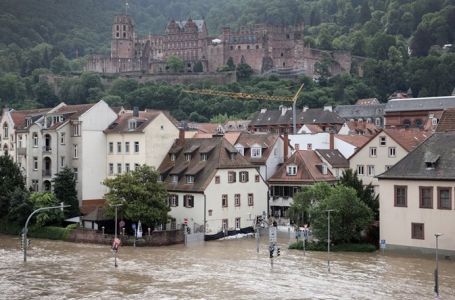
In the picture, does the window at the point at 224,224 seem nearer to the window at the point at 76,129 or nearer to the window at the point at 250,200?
the window at the point at 250,200

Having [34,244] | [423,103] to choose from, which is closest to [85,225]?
[34,244]

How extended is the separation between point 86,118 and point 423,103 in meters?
68.4

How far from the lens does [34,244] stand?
65.9 m

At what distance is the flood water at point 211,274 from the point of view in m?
44.2

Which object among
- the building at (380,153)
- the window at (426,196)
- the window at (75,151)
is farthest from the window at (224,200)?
the window at (426,196)

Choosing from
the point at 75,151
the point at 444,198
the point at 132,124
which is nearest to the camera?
the point at 444,198

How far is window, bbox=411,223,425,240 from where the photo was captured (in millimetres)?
56812

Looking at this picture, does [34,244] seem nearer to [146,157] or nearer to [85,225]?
[85,225]

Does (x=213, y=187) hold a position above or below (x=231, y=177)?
below

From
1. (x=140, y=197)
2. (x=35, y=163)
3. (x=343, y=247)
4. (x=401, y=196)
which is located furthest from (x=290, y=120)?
(x=401, y=196)

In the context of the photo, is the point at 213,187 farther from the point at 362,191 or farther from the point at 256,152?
the point at 362,191

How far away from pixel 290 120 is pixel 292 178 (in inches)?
2485

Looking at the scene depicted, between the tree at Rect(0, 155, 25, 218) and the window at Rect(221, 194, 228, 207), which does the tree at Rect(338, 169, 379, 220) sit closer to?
the window at Rect(221, 194, 228, 207)

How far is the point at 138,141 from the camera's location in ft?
245
